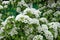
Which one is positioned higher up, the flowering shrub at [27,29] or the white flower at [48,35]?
the flowering shrub at [27,29]

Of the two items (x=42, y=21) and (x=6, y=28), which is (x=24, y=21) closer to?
(x=6, y=28)

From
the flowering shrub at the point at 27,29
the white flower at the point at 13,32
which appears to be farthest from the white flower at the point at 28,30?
the white flower at the point at 13,32

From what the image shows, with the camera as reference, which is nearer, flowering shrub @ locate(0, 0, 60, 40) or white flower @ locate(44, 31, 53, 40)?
flowering shrub @ locate(0, 0, 60, 40)

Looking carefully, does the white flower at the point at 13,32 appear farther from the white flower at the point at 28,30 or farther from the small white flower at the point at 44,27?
the small white flower at the point at 44,27

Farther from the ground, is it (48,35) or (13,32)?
(13,32)

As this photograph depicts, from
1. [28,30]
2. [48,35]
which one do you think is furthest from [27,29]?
[48,35]

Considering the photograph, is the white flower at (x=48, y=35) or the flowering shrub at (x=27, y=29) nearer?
the flowering shrub at (x=27, y=29)

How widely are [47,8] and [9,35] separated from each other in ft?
4.99

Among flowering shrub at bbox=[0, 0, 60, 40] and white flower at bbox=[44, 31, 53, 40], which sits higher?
flowering shrub at bbox=[0, 0, 60, 40]

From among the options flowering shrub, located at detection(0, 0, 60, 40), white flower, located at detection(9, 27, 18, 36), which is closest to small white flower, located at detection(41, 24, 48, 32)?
flowering shrub, located at detection(0, 0, 60, 40)

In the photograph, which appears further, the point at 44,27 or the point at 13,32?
the point at 44,27

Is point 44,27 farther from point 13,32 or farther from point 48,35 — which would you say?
point 13,32

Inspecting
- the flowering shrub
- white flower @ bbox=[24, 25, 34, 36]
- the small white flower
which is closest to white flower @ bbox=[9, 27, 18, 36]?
the flowering shrub

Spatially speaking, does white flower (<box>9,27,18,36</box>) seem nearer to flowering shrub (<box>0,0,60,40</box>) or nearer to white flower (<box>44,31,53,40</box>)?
flowering shrub (<box>0,0,60,40</box>)
